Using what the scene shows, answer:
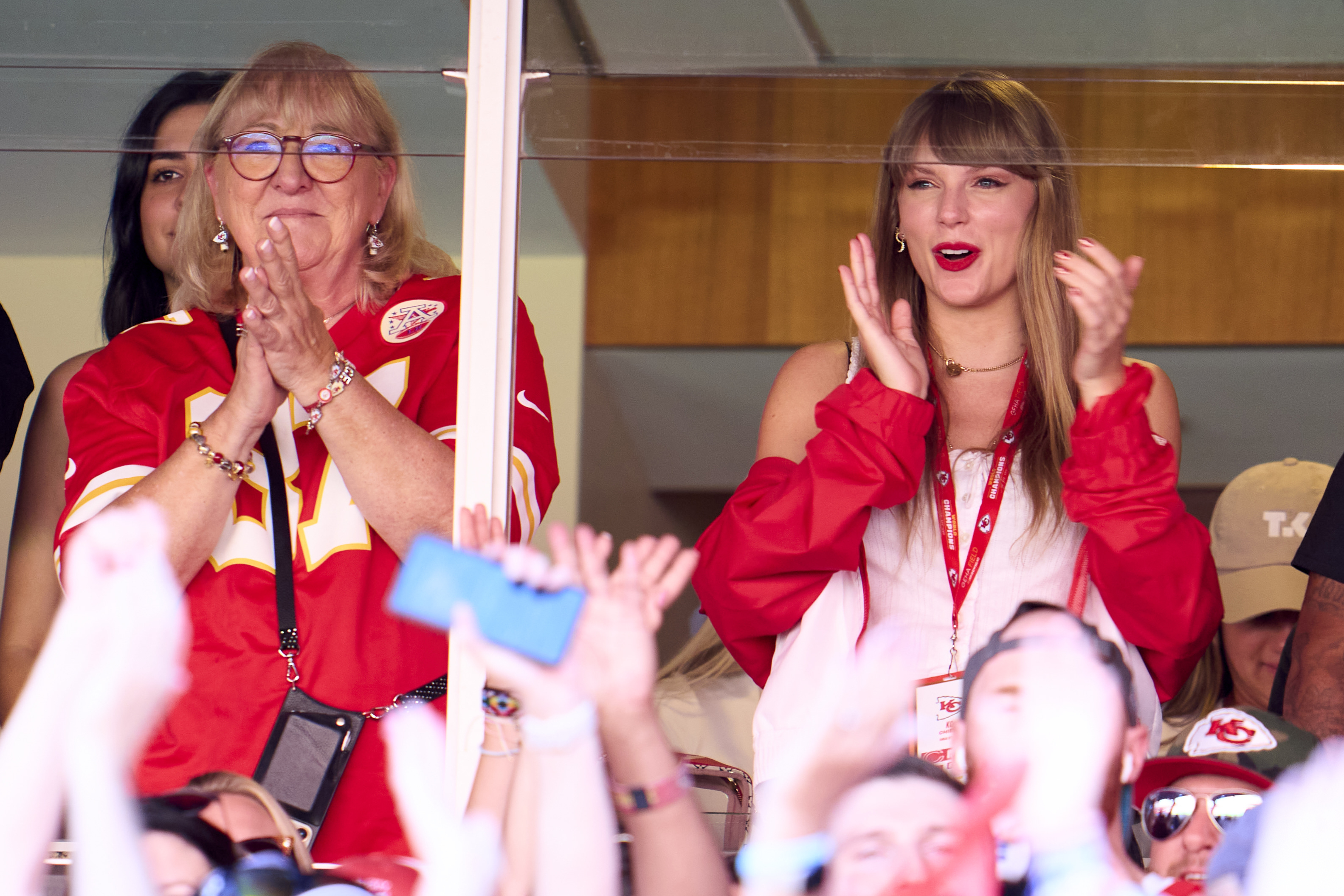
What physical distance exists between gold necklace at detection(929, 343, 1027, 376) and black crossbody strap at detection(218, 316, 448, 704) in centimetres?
77

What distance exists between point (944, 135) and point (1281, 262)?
2718mm

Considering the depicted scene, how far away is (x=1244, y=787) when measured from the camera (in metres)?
1.35

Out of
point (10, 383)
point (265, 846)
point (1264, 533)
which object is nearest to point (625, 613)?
point (265, 846)

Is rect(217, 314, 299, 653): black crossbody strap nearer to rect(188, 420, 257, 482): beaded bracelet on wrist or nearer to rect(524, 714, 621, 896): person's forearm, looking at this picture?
rect(188, 420, 257, 482): beaded bracelet on wrist

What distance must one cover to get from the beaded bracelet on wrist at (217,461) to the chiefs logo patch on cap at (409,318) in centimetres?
28

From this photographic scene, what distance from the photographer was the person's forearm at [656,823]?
3.88 ft

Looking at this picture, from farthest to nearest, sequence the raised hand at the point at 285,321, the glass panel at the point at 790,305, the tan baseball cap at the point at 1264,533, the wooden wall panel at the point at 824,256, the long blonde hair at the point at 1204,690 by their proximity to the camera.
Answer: the wooden wall panel at the point at 824,256
the glass panel at the point at 790,305
the long blonde hair at the point at 1204,690
the tan baseball cap at the point at 1264,533
the raised hand at the point at 285,321

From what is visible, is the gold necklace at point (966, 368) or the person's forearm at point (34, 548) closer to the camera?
the gold necklace at point (966, 368)

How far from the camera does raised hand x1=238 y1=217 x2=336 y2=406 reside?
161 centimetres

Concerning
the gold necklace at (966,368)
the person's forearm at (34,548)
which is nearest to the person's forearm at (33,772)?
the person's forearm at (34,548)

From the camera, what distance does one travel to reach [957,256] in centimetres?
195

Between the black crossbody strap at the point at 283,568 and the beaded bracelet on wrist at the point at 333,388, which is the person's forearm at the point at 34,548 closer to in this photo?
the black crossbody strap at the point at 283,568

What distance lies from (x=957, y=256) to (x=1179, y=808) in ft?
2.74

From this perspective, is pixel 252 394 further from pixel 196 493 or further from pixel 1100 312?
pixel 1100 312
